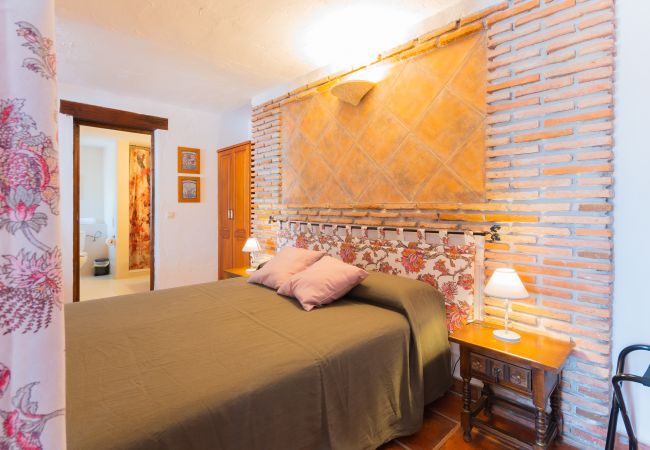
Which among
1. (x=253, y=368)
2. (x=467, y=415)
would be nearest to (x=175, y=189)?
(x=253, y=368)

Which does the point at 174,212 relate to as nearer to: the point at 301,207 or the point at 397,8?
the point at 301,207

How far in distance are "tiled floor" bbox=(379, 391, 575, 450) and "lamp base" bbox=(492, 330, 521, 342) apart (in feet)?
1.86

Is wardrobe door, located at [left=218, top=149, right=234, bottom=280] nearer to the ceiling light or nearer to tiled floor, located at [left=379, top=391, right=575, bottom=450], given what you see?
the ceiling light

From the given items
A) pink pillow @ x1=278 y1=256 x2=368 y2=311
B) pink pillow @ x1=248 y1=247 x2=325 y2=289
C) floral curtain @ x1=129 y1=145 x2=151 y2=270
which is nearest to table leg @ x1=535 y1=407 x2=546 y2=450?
pink pillow @ x1=278 y1=256 x2=368 y2=311

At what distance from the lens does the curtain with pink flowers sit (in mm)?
433

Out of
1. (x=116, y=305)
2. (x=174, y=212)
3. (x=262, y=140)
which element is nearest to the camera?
(x=116, y=305)

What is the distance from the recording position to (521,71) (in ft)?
6.37

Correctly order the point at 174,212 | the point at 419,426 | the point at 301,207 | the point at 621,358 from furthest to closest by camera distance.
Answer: the point at 174,212 → the point at 301,207 → the point at 419,426 → the point at 621,358

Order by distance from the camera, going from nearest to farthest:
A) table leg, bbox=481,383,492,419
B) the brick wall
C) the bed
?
the bed
the brick wall
table leg, bbox=481,383,492,419

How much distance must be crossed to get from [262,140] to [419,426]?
10.9 ft

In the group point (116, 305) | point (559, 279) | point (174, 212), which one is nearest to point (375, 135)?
point (559, 279)

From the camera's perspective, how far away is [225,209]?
482cm

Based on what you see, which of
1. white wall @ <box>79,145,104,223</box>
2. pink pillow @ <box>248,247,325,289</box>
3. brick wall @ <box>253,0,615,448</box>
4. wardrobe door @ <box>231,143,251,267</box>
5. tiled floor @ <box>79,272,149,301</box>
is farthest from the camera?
→ white wall @ <box>79,145,104,223</box>

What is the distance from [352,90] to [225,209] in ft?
9.09
